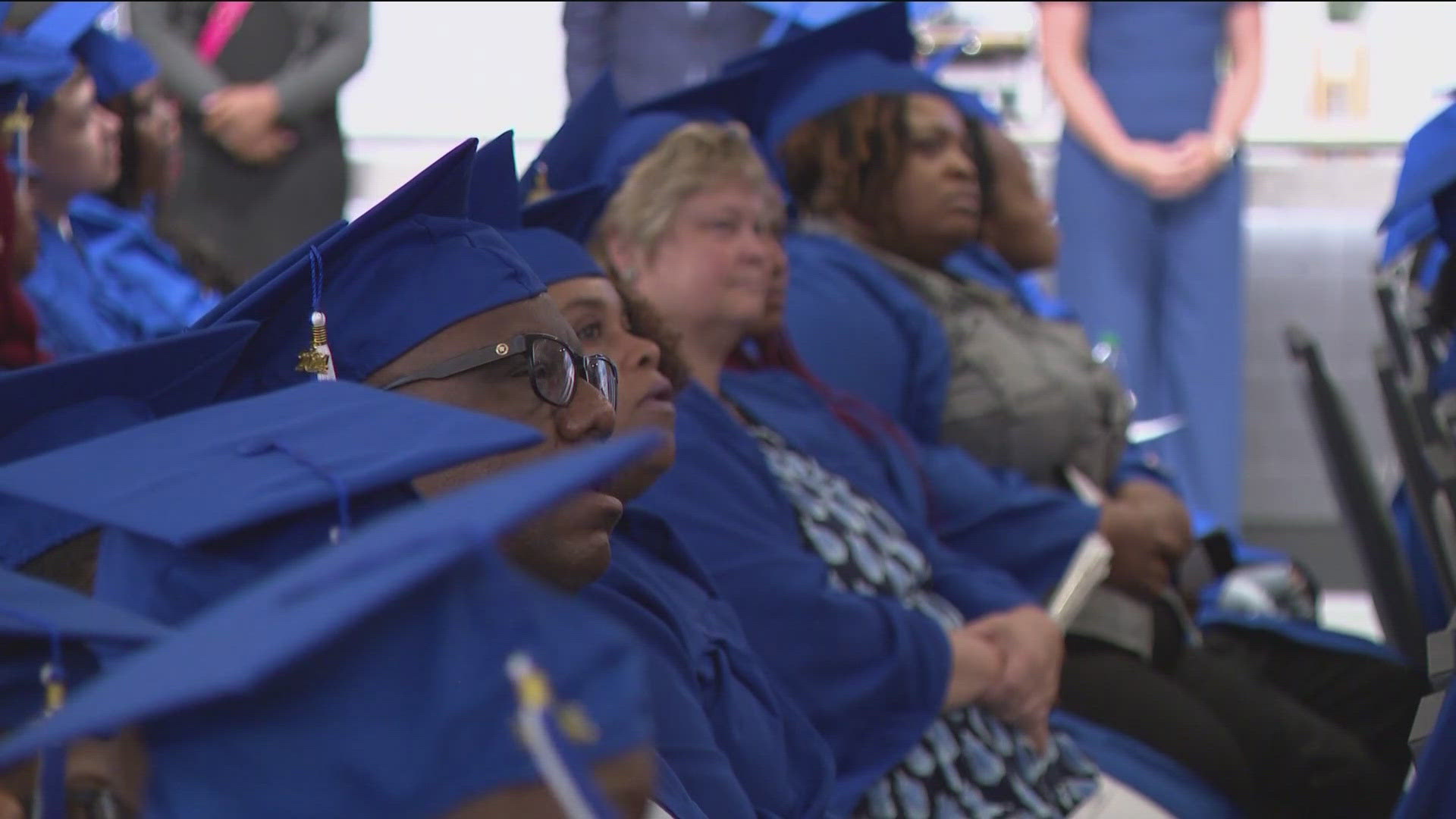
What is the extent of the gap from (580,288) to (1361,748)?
60.3 inches

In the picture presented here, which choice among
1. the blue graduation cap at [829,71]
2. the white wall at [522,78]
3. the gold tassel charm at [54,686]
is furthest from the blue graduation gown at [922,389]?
the white wall at [522,78]

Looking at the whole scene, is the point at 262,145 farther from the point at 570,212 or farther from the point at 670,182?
the point at 570,212

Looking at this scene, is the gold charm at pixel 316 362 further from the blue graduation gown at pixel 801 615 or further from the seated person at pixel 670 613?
the blue graduation gown at pixel 801 615

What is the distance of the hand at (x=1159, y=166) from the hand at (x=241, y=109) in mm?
2668

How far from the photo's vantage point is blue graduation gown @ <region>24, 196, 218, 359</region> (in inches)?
155

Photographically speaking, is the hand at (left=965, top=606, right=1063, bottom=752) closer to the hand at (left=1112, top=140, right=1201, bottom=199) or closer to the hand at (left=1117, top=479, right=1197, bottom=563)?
the hand at (left=1117, top=479, right=1197, bottom=563)

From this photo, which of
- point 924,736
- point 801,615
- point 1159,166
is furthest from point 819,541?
point 1159,166

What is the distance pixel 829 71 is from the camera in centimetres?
332

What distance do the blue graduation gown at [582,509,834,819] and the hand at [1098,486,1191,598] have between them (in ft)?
4.21

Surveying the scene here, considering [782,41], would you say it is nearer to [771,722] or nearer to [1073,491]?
[1073,491]

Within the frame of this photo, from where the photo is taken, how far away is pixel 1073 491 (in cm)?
321

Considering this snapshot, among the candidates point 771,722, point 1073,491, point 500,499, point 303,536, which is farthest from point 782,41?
point 500,499

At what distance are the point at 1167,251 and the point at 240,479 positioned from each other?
5408 mm

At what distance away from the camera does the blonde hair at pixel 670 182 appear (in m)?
2.56
